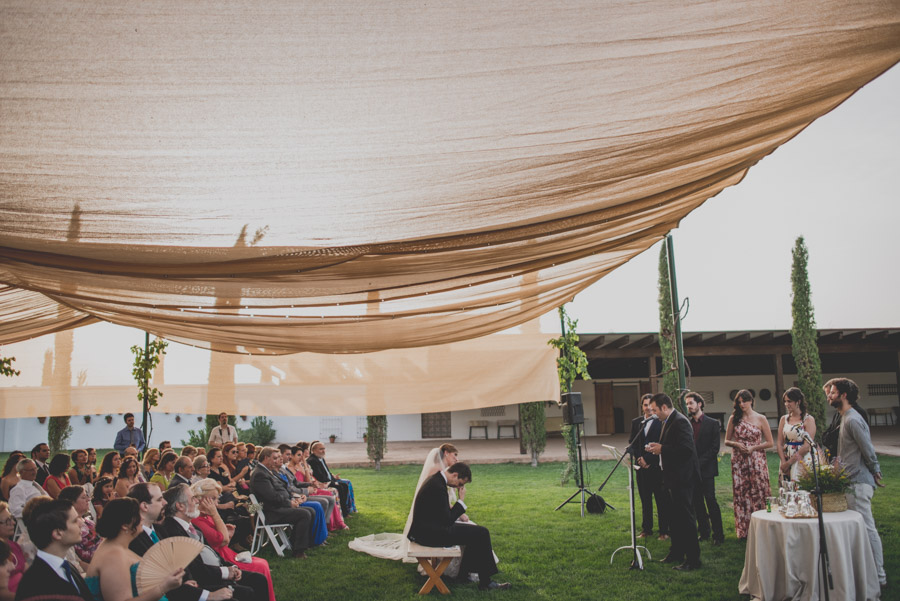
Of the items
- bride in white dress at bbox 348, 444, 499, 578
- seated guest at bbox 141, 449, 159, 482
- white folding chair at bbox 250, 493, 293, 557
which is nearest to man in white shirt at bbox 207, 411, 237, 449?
seated guest at bbox 141, 449, 159, 482

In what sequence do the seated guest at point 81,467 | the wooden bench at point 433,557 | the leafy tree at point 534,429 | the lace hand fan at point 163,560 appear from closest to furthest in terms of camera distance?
the lace hand fan at point 163,560 → the wooden bench at point 433,557 → the seated guest at point 81,467 → the leafy tree at point 534,429

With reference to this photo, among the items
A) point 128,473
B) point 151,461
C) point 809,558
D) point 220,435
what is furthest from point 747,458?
point 220,435

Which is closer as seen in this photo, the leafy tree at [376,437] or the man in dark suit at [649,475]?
the man in dark suit at [649,475]

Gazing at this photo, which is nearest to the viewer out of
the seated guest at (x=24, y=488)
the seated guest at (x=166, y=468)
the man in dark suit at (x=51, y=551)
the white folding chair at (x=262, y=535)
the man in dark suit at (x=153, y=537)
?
the man in dark suit at (x=51, y=551)

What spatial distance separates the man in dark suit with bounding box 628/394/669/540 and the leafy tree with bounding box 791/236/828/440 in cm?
1316

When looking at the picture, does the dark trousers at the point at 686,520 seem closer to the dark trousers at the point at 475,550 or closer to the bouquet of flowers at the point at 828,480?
the bouquet of flowers at the point at 828,480

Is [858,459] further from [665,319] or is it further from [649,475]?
[665,319]

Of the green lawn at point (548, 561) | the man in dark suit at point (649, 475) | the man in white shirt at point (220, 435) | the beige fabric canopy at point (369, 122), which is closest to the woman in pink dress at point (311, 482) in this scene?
the green lawn at point (548, 561)

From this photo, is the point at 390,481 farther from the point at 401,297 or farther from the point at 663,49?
the point at 663,49

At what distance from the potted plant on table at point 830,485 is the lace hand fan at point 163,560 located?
161 inches

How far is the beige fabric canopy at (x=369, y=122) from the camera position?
6.33 ft

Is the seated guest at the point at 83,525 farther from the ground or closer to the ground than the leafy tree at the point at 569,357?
closer to the ground

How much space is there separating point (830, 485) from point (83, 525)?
224 inches

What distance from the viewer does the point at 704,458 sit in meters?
6.93
